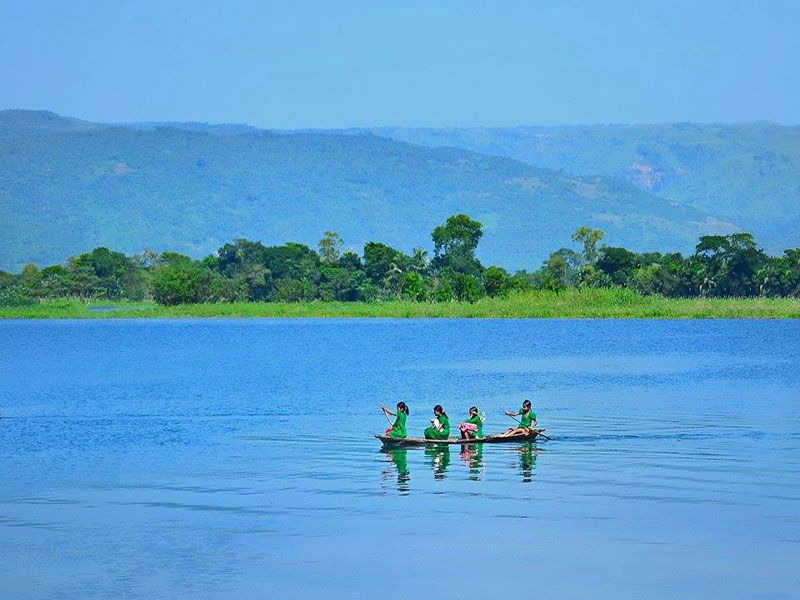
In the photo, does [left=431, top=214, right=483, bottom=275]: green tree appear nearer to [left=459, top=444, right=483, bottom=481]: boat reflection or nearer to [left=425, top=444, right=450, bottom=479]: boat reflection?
[left=459, top=444, right=483, bottom=481]: boat reflection

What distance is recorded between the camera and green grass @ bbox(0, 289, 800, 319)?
346 feet

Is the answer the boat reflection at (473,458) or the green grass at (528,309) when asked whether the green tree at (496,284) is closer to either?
the green grass at (528,309)

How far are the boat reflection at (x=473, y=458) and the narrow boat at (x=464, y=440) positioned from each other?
0.18 metres

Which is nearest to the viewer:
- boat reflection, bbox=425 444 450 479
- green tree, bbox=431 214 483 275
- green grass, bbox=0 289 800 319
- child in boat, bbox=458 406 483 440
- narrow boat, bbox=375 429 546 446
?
boat reflection, bbox=425 444 450 479

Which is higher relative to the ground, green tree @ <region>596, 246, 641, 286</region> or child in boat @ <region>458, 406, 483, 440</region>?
green tree @ <region>596, 246, 641, 286</region>

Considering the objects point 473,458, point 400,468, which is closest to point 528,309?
point 473,458

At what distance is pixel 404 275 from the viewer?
13738 centimetres

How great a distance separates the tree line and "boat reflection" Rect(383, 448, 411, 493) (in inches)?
3265

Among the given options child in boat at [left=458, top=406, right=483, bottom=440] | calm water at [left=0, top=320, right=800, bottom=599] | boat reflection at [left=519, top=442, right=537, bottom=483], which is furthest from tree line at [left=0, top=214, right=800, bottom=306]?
child in boat at [left=458, top=406, right=483, bottom=440]

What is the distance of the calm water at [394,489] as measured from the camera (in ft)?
66.4

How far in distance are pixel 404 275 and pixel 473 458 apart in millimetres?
104997

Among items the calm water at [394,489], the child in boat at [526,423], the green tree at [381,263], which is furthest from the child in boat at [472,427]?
the green tree at [381,263]

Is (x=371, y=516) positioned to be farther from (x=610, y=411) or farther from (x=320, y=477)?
(x=610, y=411)

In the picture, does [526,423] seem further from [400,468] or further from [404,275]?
[404,275]
